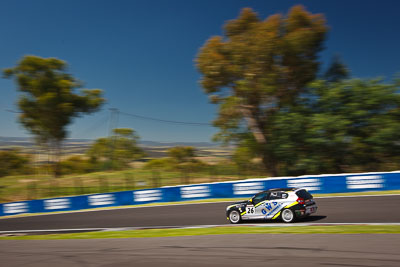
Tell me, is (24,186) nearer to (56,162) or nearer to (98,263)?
(56,162)

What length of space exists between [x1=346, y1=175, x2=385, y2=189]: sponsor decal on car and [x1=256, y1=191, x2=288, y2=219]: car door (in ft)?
27.2

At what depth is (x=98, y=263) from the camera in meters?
8.30

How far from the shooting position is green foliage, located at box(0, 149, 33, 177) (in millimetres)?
52781

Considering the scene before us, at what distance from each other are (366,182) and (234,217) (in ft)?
29.5

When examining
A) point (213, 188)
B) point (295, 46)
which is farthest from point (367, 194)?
point (295, 46)

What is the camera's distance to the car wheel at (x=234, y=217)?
13541 millimetres

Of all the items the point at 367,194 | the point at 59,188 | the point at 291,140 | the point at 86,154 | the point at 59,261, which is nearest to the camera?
the point at 59,261

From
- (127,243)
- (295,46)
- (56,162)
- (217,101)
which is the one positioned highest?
(295,46)

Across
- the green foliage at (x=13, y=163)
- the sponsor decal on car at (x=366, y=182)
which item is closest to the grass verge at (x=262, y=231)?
the sponsor decal on car at (x=366, y=182)

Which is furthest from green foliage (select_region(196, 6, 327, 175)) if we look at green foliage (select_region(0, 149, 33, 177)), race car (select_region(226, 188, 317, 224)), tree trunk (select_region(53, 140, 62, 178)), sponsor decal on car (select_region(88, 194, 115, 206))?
green foliage (select_region(0, 149, 33, 177))

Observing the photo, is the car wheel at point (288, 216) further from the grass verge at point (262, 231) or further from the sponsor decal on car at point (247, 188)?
the sponsor decal on car at point (247, 188)

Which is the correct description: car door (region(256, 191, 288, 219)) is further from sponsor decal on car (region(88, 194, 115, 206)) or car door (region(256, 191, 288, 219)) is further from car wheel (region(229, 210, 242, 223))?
sponsor decal on car (region(88, 194, 115, 206))

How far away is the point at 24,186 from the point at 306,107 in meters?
29.7

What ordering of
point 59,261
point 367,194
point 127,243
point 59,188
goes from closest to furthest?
1. point 59,261
2. point 127,243
3. point 367,194
4. point 59,188
